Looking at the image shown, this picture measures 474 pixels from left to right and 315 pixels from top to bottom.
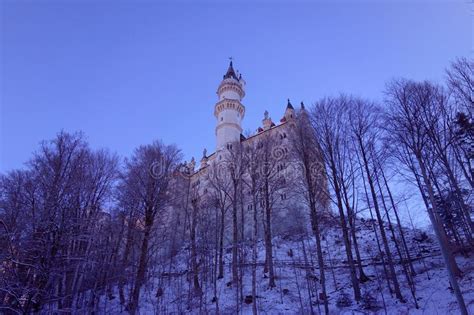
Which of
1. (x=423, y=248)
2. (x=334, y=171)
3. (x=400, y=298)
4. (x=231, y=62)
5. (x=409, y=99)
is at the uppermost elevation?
(x=231, y=62)

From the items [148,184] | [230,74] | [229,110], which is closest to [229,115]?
[229,110]

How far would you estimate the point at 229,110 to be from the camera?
173 feet

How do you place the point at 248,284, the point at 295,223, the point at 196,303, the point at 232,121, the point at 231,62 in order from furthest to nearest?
the point at 231,62
the point at 232,121
the point at 295,223
the point at 248,284
the point at 196,303

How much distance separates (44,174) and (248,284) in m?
15.9

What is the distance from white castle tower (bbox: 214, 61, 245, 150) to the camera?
50.2 m

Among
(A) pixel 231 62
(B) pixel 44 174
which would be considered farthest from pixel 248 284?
(A) pixel 231 62

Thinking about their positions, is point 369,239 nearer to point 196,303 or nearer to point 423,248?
point 423,248

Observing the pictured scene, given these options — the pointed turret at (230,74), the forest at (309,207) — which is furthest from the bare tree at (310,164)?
the pointed turret at (230,74)

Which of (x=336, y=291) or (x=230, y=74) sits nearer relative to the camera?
(x=336, y=291)

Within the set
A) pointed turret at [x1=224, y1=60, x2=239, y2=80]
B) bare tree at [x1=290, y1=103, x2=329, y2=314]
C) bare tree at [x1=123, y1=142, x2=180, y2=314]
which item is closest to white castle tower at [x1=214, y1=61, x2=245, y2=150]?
pointed turret at [x1=224, y1=60, x2=239, y2=80]

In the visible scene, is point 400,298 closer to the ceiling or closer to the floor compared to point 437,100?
closer to the floor

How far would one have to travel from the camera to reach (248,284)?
64.4ft

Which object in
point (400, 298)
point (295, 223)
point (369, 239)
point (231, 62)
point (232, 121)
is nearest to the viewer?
point (400, 298)

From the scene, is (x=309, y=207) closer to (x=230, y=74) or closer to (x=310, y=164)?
(x=310, y=164)
